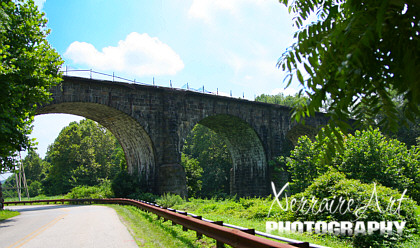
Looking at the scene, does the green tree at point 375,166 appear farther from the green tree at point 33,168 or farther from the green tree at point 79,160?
the green tree at point 33,168

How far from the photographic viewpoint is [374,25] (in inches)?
76.8

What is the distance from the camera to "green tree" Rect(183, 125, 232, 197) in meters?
51.1

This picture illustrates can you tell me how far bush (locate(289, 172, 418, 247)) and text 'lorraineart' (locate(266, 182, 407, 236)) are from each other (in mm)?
72

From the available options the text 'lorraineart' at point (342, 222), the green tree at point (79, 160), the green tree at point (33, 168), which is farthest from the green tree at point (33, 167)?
the text 'lorraineart' at point (342, 222)

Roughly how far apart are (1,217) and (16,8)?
1046cm

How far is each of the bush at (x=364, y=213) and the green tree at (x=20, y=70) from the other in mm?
11777

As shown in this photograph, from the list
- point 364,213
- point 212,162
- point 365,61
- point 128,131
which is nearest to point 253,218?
point 364,213

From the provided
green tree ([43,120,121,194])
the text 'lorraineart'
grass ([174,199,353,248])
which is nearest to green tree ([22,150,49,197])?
green tree ([43,120,121,194])

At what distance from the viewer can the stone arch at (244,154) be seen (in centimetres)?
3133

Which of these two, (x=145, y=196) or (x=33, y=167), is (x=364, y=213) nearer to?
(x=145, y=196)

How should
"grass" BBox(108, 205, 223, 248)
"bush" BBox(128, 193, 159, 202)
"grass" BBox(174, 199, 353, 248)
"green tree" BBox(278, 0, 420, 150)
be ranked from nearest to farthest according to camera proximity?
"green tree" BBox(278, 0, 420, 150) < "grass" BBox(108, 205, 223, 248) < "grass" BBox(174, 199, 353, 248) < "bush" BBox(128, 193, 159, 202)

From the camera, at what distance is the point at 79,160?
59.8 metres

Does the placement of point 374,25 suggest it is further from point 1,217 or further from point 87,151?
point 87,151

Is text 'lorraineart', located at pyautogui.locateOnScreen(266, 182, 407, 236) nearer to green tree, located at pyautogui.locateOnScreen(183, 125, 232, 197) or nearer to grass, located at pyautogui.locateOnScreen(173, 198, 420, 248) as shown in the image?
grass, located at pyautogui.locateOnScreen(173, 198, 420, 248)
